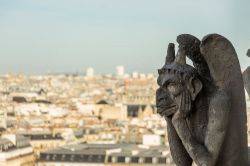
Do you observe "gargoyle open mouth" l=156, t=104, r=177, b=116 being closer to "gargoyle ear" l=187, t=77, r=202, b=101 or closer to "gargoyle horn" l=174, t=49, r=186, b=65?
"gargoyle ear" l=187, t=77, r=202, b=101

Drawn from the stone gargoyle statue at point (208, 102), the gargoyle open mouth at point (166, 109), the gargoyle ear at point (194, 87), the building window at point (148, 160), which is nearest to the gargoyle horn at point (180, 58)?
the stone gargoyle statue at point (208, 102)

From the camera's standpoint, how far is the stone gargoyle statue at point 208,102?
185 inches

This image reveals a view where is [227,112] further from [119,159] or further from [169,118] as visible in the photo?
[119,159]

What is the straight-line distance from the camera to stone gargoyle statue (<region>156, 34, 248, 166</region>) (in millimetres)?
4699

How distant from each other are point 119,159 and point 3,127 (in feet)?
88.3

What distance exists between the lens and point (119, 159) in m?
56.9

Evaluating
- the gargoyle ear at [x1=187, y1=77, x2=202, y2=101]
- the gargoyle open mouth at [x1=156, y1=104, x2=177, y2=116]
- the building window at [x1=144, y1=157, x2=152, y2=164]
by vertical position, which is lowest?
the building window at [x1=144, y1=157, x2=152, y2=164]

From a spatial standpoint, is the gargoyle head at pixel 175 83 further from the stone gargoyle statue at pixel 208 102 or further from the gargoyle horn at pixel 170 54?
the gargoyle horn at pixel 170 54

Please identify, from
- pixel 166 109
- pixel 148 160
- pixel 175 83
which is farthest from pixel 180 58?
pixel 148 160

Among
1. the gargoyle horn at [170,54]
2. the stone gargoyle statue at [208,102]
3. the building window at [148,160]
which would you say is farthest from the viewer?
the building window at [148,160]

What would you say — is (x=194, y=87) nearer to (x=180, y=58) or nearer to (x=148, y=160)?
(x=180, y=58)

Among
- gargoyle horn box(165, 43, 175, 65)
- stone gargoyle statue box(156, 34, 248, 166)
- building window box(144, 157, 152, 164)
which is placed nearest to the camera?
stone gargoyle statue box(156, 34, 248, 166)

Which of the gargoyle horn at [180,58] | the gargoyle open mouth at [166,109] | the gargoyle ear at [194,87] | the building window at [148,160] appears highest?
the gargoyle horn at [180,58]

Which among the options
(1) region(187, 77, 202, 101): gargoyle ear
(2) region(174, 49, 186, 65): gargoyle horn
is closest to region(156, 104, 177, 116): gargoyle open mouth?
(1) region(187, 77, 202, 101): gargoyle ear
